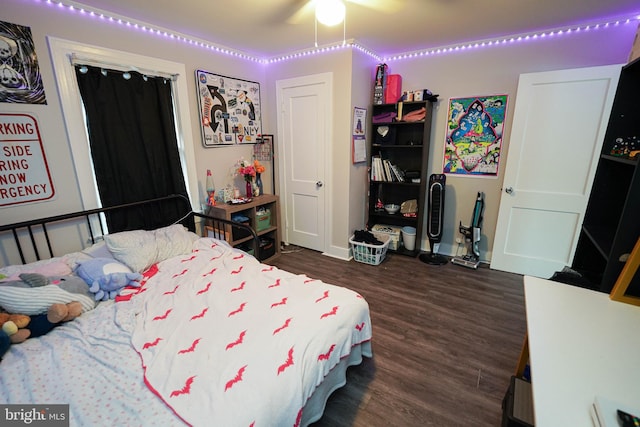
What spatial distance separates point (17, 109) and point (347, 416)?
281 cm

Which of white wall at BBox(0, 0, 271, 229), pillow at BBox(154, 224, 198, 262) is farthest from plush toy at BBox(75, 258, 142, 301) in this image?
white wall at BBox(0, 0, 271, 229)

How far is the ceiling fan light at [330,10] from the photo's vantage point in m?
1.74

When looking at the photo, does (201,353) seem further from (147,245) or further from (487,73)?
(487,73)

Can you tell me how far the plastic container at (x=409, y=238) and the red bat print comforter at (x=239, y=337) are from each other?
194 cm

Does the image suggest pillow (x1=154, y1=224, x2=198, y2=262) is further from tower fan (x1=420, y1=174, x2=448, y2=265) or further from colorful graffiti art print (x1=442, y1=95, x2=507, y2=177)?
colorful graffiti art print (x1=442, y1=95, x2=507, y2=177)

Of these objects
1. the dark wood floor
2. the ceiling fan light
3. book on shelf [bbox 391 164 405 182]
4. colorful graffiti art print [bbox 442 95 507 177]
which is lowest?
the dark wood floor

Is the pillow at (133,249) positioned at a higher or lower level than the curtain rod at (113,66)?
lower

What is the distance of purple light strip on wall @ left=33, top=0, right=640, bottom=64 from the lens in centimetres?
213

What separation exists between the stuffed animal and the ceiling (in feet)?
6.32

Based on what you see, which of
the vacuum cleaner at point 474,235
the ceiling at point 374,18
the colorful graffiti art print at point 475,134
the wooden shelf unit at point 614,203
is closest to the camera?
the wooden shelf unit at point 614,203

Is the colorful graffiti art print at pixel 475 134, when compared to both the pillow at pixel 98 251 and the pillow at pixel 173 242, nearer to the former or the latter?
the pillow at pixel 173 242

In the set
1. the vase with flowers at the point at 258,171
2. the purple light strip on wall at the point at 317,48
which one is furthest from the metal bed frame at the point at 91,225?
the purple light strip on wall at the point at 317,48

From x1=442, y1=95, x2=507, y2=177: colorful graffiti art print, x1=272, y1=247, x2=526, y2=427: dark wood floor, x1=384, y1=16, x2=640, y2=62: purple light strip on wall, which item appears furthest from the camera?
x1=442, y1=95, x2=507, y2=177: colorful graffiti art print

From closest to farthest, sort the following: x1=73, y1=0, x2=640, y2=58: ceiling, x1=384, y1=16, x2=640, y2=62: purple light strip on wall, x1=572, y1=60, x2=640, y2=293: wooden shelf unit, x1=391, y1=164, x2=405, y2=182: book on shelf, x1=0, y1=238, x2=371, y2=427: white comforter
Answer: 1. x1=0, y1=238, x2=371, y2=427: white comforter
2. x1=572, y1=60, x2=640, y2=293: wooden shelf unit
3. x1=73, y1=0, x2=640, y2=58: ceiling
4. x1=384, y1=16, x2=640, y2=62: purple light strip on wall
5. x1=391, y1=164, x2=405, y2=182: book on shelf
